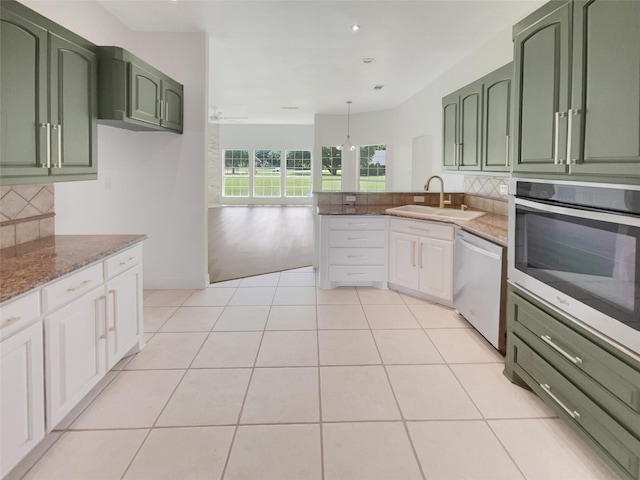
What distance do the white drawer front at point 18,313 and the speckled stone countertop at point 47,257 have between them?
38 millimetres

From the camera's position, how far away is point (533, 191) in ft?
7.36

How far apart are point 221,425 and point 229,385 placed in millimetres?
418

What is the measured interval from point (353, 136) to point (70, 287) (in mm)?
9595

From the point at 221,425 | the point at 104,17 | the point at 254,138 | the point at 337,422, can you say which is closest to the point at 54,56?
the point at 104,17

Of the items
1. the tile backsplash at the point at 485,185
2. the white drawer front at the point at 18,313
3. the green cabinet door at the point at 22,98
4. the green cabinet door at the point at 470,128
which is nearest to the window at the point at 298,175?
the tile backsplash at the point at 485,185

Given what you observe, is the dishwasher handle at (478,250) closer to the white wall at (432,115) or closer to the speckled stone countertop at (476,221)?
the speckled stone countertop at (476,221)

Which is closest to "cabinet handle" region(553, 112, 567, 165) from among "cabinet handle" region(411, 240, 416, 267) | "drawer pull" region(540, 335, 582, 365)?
"drawer pull" region(540, 335, 582, 365)

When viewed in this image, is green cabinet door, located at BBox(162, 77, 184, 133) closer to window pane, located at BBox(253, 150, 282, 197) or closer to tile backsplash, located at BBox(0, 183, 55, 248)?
tile backsplash, located at BBox(0, 183, 55, 248)

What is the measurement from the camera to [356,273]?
467 centimetres

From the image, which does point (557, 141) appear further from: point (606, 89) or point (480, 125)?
point (480, 125)

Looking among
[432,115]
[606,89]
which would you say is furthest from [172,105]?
[432,115]

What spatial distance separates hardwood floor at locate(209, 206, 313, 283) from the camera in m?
5.80

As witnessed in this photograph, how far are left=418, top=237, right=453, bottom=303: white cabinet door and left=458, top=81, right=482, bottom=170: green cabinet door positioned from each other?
2.55ft

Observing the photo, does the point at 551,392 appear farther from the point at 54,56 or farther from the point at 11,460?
the point at 54,56
